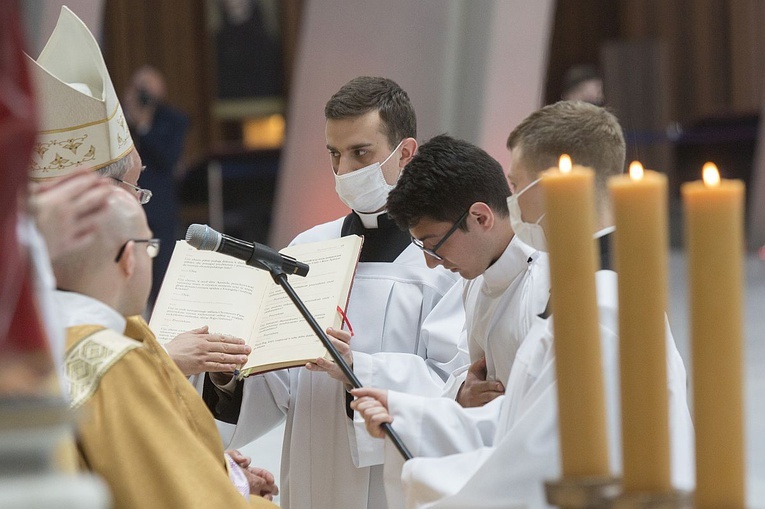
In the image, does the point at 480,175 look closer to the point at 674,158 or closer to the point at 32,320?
the point at 32,320

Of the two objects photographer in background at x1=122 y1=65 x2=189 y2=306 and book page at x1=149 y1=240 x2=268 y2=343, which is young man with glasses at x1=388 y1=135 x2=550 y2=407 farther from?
photographer in background at x1=122 y1=65 x2=189 y2=306

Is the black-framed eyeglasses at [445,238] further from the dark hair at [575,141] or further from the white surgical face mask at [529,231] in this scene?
the white surgical face mask at [529,231]

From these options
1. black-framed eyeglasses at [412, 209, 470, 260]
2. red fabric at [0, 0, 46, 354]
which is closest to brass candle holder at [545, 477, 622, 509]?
red fabric at [0, 0, 46, 354]

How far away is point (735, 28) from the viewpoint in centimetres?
1403

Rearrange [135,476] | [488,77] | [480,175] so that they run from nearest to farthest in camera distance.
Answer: [135,476] → [480,175] → [488,77]

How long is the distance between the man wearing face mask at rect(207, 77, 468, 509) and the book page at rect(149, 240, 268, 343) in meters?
0.24

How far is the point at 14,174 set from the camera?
→ 42.2 inches

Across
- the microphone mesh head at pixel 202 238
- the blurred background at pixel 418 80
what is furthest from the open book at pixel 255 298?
the blurred background at pixel 418 80

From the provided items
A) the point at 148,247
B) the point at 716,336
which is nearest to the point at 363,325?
the point at 148,247

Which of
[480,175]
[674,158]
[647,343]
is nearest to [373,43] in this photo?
[480,175]

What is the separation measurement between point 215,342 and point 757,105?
12.7m

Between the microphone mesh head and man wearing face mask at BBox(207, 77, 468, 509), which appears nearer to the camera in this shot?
the microphone mesh head

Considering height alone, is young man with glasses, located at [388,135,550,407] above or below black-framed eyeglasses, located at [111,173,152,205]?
below

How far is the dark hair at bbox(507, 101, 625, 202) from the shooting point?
234cm
